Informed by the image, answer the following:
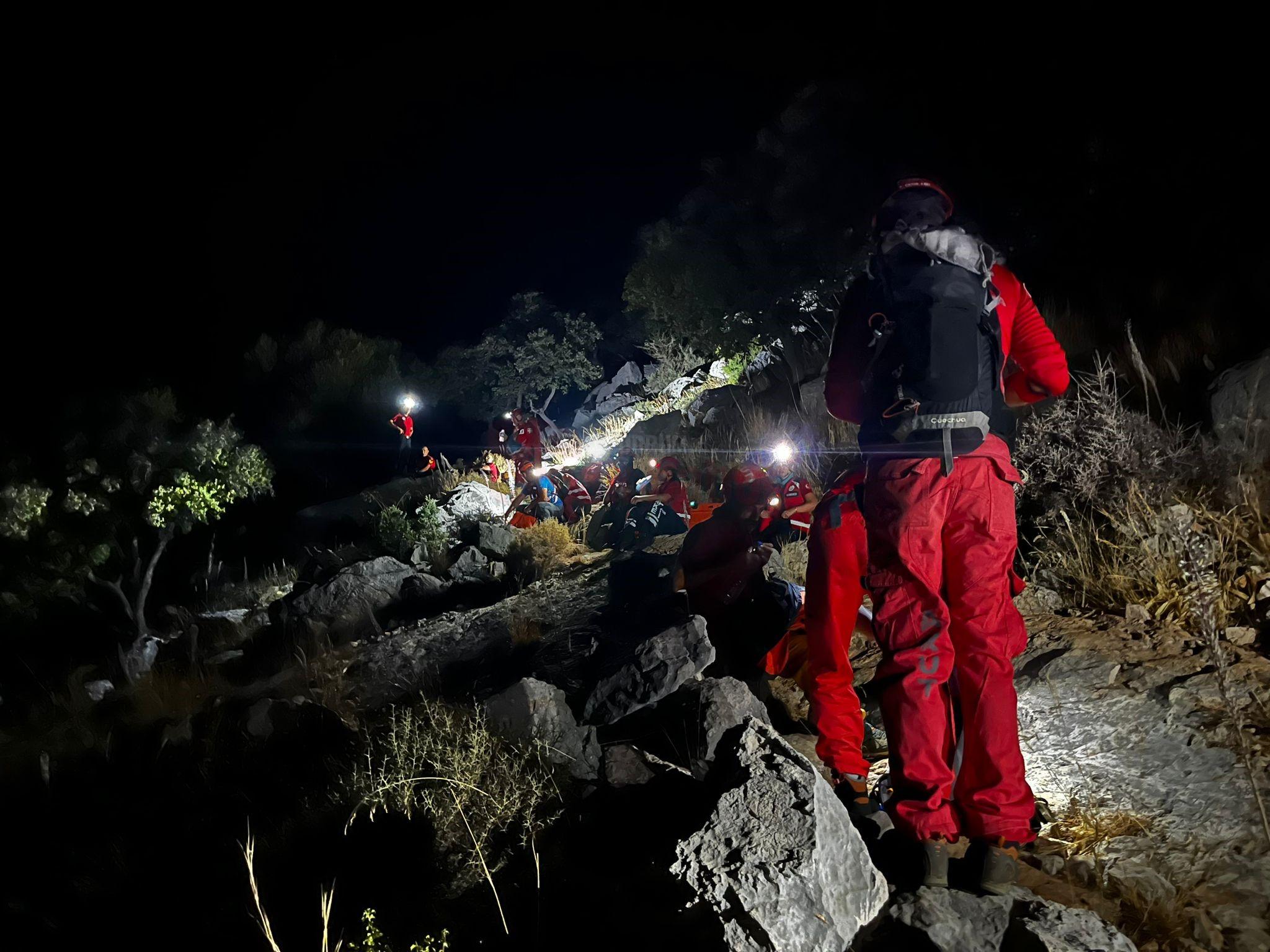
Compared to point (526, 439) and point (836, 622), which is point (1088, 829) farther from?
Result: point (526, 439)

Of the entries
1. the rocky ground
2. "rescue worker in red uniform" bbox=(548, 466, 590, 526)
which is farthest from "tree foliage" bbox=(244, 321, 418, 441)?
the rocky ground

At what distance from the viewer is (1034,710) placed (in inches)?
126

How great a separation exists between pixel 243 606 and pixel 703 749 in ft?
43.0

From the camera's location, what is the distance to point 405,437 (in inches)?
699

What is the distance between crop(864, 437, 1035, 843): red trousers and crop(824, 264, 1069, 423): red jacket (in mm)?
340

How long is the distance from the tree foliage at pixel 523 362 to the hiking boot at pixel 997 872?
32.7 meters

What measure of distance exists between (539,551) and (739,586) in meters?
5.06

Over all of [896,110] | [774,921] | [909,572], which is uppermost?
[896,110]

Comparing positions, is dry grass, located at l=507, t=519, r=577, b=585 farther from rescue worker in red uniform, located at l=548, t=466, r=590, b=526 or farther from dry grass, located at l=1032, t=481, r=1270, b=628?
dry grass, located at l=1032, t=481, r=1270, b=628

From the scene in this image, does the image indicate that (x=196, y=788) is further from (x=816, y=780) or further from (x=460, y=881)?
(x=816, y=780)

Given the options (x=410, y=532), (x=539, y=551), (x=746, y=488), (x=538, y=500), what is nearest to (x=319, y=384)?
(x=410, y=532)

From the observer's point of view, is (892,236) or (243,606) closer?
(892,236)

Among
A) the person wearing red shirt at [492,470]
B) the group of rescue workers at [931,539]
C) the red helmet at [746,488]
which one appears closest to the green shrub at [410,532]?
the person wearing red shirt at [492,470]

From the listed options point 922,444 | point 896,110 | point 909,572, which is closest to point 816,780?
point 909,572
